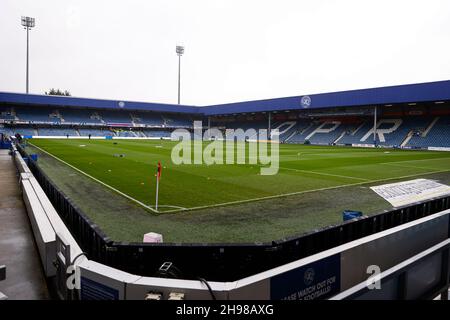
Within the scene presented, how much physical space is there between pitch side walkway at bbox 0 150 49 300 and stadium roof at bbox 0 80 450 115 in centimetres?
4365

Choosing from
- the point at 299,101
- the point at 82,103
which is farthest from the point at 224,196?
the point at 82,103

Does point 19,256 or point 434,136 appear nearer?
point 19,256

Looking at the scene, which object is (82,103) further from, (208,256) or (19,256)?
(208,256)

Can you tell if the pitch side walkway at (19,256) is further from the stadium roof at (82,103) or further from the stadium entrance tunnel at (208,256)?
the stadium roof at (82,103)

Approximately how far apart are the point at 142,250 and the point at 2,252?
360 cm

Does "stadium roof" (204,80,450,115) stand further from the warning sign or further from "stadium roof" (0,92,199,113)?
the warning sign

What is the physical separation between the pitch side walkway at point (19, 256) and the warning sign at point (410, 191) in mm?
9732

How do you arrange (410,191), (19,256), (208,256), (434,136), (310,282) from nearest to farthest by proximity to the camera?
(310,282)
(208,256)
(19,256)
(410,191)
(434,136)

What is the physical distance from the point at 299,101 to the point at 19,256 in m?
53.0

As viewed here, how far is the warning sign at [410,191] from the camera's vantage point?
443 inches

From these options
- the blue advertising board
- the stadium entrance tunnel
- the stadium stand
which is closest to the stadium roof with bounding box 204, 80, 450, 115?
the stadium stand


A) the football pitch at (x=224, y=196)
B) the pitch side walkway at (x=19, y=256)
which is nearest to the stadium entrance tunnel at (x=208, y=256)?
the pitch side walkway at (x=19, y=256)

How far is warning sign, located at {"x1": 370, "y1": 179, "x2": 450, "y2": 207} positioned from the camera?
1125 centimetres

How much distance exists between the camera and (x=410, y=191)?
41.7 ft
